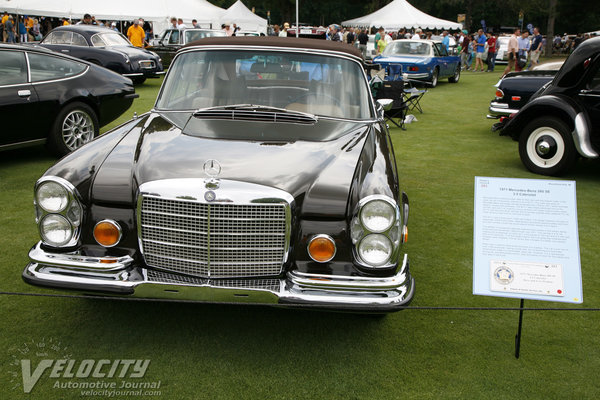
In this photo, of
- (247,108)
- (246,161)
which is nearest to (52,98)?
(247,108)

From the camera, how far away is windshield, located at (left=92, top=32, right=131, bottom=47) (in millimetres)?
15391

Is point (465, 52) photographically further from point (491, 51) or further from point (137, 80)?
point (137, 80)

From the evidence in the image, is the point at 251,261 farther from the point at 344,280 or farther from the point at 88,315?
the point at 88,315

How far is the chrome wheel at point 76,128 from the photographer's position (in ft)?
25.2

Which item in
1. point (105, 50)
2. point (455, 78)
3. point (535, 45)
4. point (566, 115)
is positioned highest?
point (535, 45)

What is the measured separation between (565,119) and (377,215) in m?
5.25

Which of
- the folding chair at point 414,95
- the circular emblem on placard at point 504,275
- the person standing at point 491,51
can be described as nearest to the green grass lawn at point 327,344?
the circular emblem on placard at point 504,275

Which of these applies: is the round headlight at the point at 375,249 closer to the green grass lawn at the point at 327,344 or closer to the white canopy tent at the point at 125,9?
the green grass lawn at the point at 327,344

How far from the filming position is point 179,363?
3240 mm

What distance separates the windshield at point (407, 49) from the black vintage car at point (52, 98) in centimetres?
1202

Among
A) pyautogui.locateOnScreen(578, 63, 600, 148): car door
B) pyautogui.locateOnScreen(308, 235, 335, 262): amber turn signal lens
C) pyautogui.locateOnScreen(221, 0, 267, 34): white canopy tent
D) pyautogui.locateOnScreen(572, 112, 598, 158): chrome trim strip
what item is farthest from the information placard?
pyautogui.locateOnScreen(221, 0, 267, 34): white canopy tent

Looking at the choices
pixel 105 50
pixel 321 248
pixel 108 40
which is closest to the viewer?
pixel 321 248

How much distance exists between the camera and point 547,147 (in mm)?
7508

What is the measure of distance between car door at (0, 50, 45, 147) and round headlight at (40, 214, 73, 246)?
14.0 ft
